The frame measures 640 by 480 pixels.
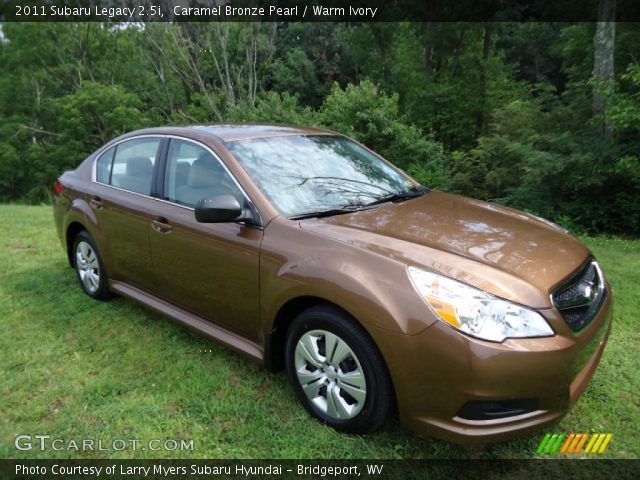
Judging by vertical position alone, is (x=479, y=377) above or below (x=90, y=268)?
above

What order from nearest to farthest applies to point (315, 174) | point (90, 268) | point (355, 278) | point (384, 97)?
point (355, 278) → point (315, 174) → point (90, 268) → point (384, 97)

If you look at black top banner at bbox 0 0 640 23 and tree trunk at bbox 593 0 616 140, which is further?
black top banner at bbox 0 0 640 23

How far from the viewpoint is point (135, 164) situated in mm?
3846

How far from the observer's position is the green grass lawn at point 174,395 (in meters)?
2.49

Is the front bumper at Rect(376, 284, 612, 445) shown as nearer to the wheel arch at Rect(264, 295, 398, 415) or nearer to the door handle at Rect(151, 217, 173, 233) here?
the wheel arch at Rect(264, 295, 398, 415)

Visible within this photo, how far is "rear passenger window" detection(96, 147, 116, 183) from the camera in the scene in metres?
4.15

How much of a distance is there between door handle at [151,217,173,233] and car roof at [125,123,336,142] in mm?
636

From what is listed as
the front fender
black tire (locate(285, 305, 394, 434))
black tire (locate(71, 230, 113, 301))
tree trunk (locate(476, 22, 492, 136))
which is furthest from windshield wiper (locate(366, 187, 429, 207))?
tree trunk (locate(476, 22, 492, 136))

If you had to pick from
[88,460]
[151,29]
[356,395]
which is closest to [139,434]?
[88,460]

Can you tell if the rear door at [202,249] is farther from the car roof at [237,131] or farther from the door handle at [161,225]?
the car roof at [237,131]

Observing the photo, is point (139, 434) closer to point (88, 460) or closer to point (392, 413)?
point (88, 460)

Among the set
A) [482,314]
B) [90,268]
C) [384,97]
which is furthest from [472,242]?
[384,97]

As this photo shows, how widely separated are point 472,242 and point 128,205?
2546 millimetres
